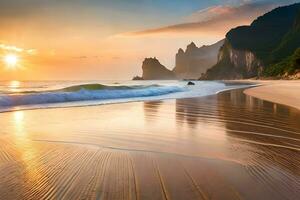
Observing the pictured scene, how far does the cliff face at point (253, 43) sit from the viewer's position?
160 meters

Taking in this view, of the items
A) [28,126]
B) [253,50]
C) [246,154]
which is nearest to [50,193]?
[246,154]

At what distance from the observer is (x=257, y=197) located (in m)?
3.09

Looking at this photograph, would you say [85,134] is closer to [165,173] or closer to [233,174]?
[165,173]

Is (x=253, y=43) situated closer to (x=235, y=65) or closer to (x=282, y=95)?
(x=235, y=65)

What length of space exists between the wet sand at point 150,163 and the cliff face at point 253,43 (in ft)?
496

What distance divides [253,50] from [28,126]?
17090 cm

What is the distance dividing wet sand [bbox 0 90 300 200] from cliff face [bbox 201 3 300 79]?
5954 inches

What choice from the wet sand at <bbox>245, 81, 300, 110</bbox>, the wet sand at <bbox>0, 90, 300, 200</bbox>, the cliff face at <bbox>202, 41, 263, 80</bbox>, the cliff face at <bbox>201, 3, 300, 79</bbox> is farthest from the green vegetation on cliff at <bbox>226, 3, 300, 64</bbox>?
the wet sand at <bbox>0, 90, 300, 200</bbox>

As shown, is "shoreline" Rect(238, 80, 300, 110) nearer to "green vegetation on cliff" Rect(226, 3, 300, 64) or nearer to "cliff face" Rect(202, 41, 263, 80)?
"cliff face" Rect(202, 41, 263, 80)

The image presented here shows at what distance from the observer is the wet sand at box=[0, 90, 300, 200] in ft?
10.7

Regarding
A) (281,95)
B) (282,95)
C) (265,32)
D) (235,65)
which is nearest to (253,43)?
(265,32)

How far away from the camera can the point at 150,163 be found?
14.4ft

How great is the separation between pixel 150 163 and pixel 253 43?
600ft

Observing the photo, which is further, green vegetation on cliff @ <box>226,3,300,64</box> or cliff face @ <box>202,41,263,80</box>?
green vegetation on cliff @ <box>226,3,300,64</box>
